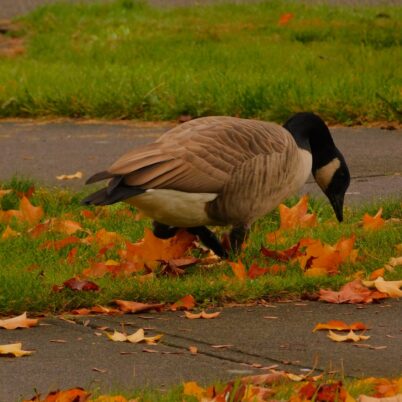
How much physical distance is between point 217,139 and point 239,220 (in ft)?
1.37

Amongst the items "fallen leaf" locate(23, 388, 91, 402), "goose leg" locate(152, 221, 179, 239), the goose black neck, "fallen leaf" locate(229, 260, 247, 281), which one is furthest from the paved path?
"fallen leaf" locate(23, 388, 91, 402)

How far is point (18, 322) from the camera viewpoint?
519cm

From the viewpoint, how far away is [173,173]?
19.3ft

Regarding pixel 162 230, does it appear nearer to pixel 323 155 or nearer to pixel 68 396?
pixel 323 155

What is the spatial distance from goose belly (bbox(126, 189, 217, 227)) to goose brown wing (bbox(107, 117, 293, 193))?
0.04 m

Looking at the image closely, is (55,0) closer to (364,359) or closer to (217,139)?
(217,139)

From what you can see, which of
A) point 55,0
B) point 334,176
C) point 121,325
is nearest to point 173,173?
point 121,325

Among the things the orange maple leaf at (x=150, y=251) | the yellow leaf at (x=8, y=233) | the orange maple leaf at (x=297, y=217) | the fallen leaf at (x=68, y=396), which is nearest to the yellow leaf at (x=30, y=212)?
the yellow leaf at (x=8, y=233)

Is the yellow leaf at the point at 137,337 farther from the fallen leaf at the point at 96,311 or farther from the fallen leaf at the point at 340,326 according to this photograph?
the fallen leaf at the point at 340,326

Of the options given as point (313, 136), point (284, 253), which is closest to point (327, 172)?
point (313, 136)

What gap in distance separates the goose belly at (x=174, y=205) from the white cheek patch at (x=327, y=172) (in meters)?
1.10

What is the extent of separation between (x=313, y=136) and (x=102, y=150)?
2.99 m

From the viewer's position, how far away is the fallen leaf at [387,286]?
5816mm

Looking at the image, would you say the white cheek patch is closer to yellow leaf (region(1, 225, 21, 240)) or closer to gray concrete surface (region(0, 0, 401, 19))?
yellow leaf (region(1, 225, 21, 240))
